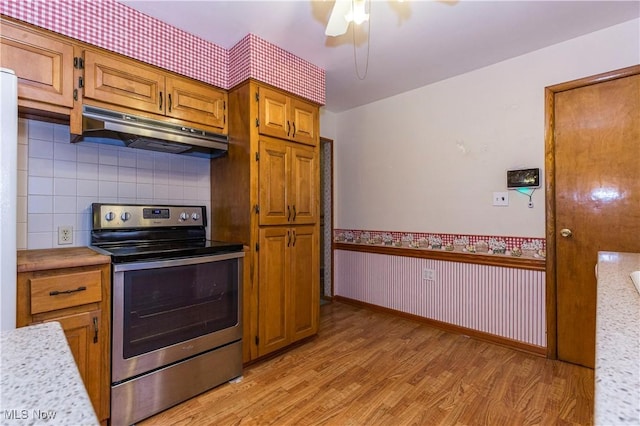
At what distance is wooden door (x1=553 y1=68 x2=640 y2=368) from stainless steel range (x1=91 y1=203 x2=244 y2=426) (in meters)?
2.37

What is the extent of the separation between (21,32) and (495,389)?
131 inches

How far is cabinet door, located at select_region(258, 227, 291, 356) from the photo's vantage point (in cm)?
225

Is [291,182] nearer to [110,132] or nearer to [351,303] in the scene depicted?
[110,132]

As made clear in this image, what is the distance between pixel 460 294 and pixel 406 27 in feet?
7.35

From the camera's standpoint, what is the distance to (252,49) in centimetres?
215

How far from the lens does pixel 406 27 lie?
2082 mm

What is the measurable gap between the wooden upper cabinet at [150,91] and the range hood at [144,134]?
0.13 meters

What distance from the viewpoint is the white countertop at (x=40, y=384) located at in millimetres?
429

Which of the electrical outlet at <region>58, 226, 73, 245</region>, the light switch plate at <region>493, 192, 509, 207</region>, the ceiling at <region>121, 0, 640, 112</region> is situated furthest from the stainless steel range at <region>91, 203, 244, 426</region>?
the light switch plate at <region>493, 192, 509, 207</region>

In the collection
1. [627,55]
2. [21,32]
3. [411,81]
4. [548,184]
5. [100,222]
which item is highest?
[411,81]

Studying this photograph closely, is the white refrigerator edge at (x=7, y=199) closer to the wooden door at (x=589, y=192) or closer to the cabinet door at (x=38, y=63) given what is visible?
the cabinet door at (x=38, y=63)

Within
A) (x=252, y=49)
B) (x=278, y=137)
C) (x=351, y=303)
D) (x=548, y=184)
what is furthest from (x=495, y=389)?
(x=252, y=49)

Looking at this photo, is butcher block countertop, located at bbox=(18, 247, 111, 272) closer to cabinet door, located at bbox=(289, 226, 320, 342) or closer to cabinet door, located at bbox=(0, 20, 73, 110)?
cabinet door, located at bbox=(0, 20, 73, 110)

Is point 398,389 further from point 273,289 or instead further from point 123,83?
point 123,83
